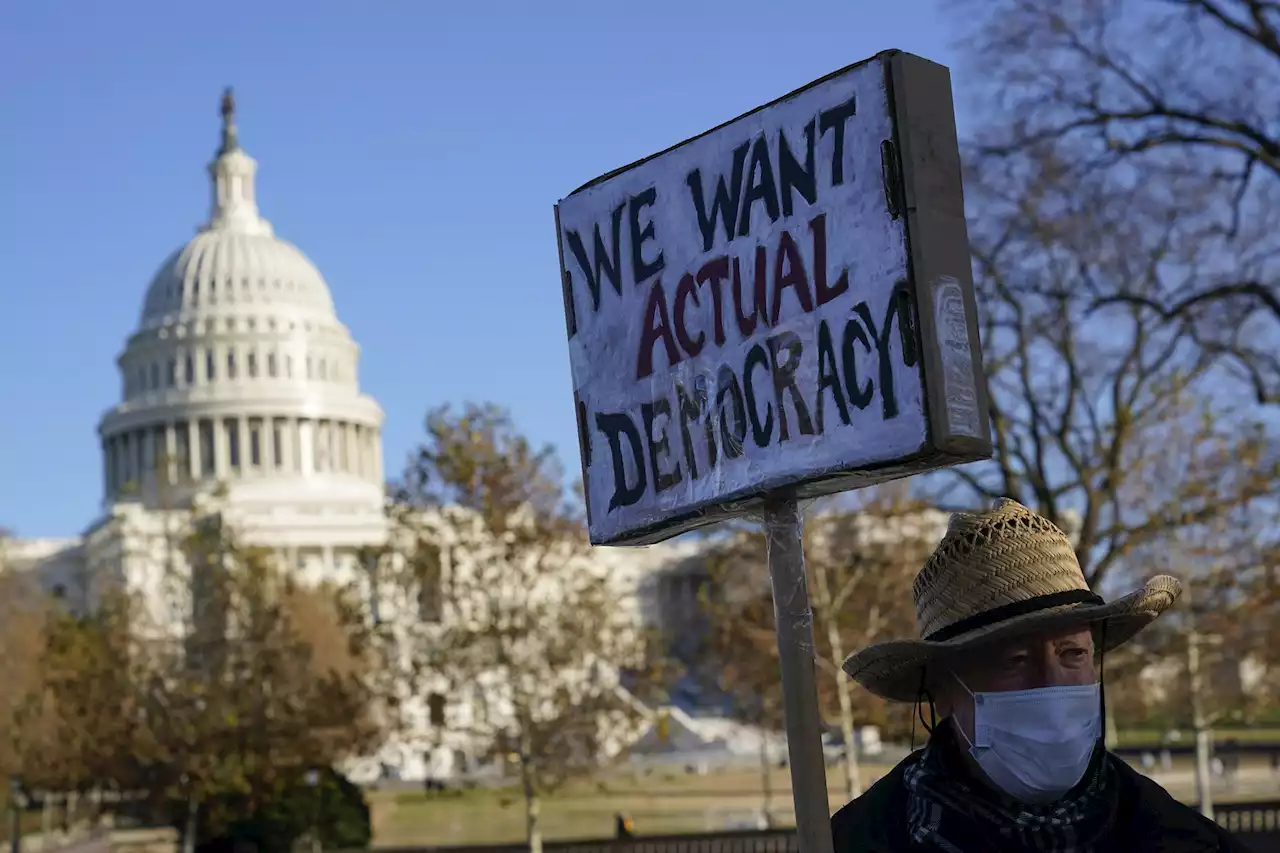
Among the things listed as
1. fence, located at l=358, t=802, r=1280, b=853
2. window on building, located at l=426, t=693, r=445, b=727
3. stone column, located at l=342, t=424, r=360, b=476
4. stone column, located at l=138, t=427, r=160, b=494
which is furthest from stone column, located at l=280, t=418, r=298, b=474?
fence, located at l=358, t=802, r=1280, b=853

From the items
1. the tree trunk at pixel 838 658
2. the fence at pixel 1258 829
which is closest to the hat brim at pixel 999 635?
the fence at pixel 1258 829

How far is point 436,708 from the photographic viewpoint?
28.4 meters

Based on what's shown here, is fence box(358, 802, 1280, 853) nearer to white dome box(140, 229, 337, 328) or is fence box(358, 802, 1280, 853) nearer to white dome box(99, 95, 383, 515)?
white dome box(99, 95, 383, 515)

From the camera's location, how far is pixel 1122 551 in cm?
1983

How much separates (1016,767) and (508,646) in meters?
25.5

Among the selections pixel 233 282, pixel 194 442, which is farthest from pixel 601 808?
pixel 233 282

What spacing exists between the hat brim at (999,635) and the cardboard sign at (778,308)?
0.38 metres

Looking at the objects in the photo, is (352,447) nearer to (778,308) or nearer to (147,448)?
(147,448)

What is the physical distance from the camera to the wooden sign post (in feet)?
9.70

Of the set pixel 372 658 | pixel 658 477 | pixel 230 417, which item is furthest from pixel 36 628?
pixel 230 417

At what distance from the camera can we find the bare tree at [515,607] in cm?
2806

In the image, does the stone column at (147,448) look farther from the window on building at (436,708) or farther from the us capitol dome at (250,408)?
the window on building at (436,708)

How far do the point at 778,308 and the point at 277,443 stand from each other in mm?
101174

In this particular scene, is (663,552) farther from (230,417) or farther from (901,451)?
(901,451)
